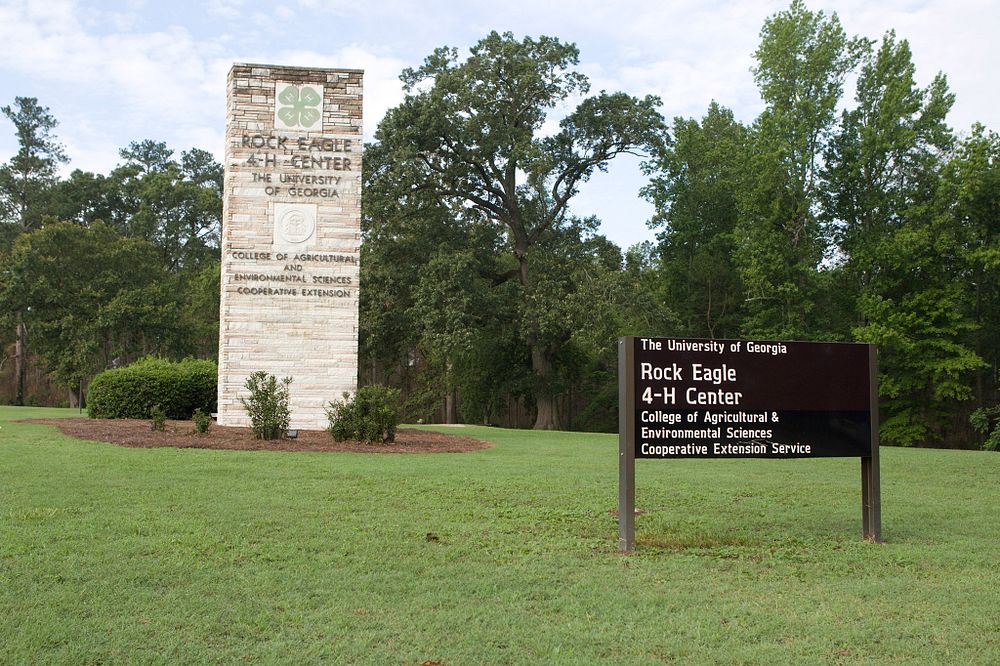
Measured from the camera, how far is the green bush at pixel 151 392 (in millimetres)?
21609

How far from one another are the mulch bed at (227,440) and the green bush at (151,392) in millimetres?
1629

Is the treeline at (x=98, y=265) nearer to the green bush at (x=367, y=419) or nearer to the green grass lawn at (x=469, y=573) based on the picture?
the green bush at (x=367, y=419)

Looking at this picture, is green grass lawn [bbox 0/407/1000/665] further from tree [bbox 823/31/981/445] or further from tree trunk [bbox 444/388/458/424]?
tree trunk [bbox 444/388/458/424]

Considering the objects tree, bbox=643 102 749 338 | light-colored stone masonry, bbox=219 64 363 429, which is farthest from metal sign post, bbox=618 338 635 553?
tree, bbox=643 102 749 338

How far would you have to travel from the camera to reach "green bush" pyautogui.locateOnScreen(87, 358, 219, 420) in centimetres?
2161

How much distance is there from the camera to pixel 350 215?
20062mm

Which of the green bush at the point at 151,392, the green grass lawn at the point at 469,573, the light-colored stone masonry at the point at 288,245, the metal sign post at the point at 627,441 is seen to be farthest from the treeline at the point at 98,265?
the metal sign post at the point at 627,441

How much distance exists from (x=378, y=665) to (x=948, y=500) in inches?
333

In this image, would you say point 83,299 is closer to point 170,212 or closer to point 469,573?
point 170,212

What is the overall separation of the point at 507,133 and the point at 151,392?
16.5m

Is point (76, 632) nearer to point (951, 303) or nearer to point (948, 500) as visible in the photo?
point (948, 500)

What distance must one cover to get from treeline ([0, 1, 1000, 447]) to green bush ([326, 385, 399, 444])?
1295 centimetres

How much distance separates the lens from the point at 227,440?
1617 centimetres

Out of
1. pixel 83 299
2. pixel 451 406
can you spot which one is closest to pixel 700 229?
pixel 451 406
